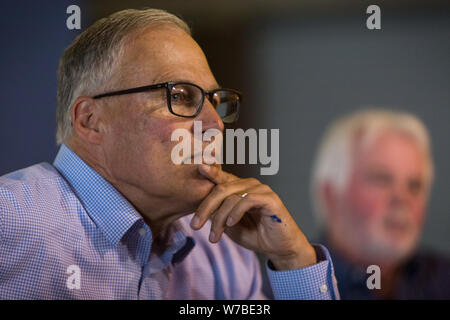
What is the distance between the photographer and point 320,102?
112cm

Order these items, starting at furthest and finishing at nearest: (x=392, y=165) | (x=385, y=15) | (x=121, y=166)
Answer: (x=392, y=165) < (x=385, y=15) < (x=121, y=166)

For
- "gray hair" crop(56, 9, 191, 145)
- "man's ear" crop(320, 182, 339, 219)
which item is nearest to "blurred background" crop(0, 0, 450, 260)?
"gray hair" crop(56, 9, 191, 145)

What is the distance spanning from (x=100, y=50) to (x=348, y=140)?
951 mm

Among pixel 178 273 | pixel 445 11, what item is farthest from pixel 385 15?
pixel 178 273

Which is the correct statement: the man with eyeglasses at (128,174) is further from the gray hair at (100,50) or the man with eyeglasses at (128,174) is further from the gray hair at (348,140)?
the gray hair at (348,140)

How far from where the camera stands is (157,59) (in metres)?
0.81

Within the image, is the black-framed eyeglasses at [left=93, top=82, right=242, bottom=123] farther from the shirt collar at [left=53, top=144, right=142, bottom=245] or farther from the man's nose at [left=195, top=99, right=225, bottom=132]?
the shirt collar at [left=53, top=144, right=142, bottom=245]

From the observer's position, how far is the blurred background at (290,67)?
874 millimetres

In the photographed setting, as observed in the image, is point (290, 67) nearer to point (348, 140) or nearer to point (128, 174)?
point (128, 174)

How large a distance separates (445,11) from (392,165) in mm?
505

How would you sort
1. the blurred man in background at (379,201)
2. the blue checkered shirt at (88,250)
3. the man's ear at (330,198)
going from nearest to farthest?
1. the blue checkered shirt at (88,250)
2. the blurred man in background at (379,201)
3. the man's ear at (330,198)

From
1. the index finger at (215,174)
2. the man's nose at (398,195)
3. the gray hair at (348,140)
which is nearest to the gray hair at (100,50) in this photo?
the index finger at (215,174)
